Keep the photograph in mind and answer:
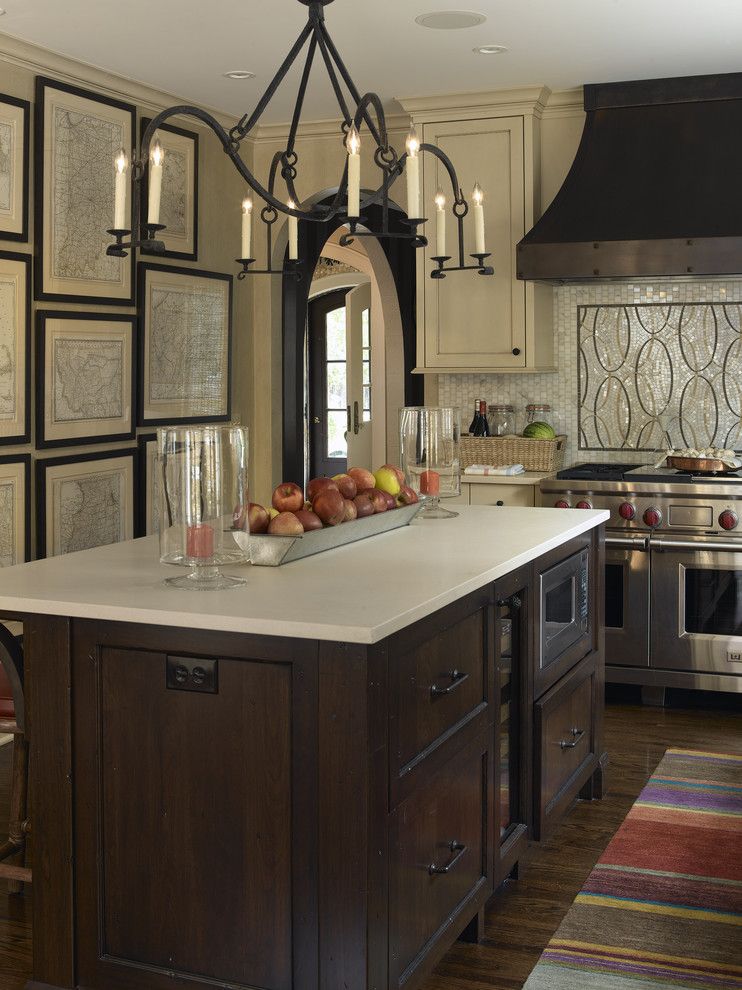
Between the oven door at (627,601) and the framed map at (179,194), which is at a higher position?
the framed map at (179,194)

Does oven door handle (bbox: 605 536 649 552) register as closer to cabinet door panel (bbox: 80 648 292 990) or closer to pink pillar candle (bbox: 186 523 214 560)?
pink pillar candle (bbox: 186 523 214 560)

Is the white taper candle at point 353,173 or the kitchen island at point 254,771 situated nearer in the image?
the kitchen island at point 254,771

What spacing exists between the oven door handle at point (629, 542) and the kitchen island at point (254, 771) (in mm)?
2379

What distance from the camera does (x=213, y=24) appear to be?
440cm

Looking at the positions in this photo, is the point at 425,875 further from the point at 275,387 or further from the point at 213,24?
the point at 275,387

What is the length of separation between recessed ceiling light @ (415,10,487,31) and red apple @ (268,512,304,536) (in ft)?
7.85

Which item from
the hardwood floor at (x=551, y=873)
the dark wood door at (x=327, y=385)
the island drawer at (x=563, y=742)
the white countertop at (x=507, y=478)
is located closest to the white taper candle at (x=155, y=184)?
the island drawer at (x=563, y=742)

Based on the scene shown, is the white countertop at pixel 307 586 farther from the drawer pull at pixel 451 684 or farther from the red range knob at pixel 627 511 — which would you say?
the red range knob at pixel 627 511

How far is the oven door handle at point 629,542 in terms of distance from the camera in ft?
16.3

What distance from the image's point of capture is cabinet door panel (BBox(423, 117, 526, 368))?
5.48 metres

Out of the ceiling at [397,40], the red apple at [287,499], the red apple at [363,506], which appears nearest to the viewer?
the red apple at [287,499]

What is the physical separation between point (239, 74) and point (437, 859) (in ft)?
12.6

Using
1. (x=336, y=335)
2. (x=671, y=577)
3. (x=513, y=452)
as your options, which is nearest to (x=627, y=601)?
(x=671, y=577)

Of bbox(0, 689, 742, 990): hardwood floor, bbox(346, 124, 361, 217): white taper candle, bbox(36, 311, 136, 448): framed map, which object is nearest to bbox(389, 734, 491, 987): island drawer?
bbox(0, 689, 742, 990): hardwood floor
